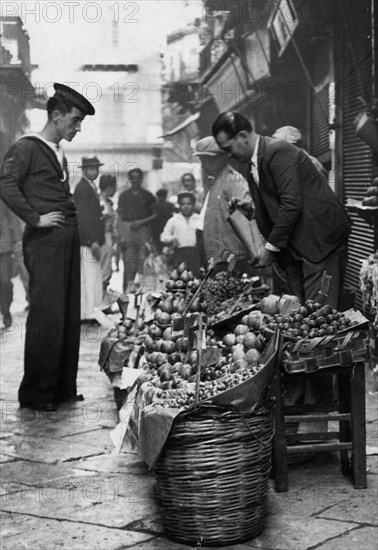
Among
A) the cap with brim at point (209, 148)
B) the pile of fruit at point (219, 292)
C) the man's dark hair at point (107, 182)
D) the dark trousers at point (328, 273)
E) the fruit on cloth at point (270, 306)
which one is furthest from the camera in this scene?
the man's dark hair at point (107, 182)

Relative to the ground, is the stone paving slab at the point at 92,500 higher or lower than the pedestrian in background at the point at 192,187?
lower

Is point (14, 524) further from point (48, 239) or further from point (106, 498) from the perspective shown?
point (48, 239)

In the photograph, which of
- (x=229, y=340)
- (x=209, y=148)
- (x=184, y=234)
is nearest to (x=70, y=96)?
(x=209, y=148)

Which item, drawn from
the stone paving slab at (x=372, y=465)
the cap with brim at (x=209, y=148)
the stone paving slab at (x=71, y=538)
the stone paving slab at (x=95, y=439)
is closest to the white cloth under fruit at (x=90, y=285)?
the cap with brim at (x=209, y=148)

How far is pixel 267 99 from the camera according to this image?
10.4 m

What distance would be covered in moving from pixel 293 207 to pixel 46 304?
6.27 feet

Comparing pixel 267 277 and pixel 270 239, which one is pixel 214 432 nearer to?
pixel 270 239

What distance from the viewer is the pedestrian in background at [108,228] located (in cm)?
1073

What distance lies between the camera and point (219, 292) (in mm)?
6102

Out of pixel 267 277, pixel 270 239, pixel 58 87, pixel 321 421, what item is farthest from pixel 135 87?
pixel 321 421

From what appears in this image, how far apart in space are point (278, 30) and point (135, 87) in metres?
A: 1.57

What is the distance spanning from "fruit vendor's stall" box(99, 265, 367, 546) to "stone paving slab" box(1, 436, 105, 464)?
47cm

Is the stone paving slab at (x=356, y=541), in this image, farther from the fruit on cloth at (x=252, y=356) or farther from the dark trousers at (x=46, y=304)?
the dark trousers at (x=46, y=304)

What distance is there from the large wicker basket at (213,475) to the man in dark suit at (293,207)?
2.09 meters
